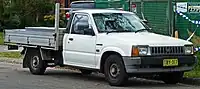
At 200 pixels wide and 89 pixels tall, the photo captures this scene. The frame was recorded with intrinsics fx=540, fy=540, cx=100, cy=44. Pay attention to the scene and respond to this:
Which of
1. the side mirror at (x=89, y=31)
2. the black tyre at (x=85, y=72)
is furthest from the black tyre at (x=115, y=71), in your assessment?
the black tyre at (x=85, y=72)

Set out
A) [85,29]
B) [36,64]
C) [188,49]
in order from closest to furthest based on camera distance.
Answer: [188,49]
[85,29]
[36,64]

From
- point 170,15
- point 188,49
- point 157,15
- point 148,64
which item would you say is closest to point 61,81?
point 148,64

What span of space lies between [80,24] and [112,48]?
1545 mm

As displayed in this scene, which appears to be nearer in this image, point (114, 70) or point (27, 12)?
point (114, 70)

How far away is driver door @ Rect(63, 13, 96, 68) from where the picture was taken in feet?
40.5

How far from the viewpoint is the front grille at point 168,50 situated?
37.5 ft

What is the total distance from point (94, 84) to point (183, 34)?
6417 mm

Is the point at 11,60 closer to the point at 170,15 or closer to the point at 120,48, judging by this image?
the point at 170,15

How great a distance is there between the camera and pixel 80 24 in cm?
1292

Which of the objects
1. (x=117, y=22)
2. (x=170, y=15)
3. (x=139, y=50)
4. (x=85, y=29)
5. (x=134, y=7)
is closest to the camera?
(x=139, y=50)

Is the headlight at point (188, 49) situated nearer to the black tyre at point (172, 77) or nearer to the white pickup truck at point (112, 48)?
the white pickup truck at point (112, 48)

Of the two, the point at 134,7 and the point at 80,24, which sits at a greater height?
the point at 134,7

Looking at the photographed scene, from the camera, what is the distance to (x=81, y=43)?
12.6 meters

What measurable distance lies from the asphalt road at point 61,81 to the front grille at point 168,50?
802mm
